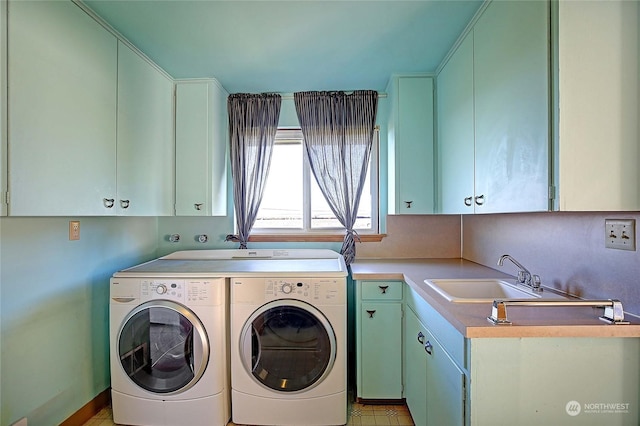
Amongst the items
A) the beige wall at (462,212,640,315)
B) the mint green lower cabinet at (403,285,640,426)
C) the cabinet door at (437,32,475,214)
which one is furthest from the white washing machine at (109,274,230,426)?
the beige wall at (462,212,640,315)

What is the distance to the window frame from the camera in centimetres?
237

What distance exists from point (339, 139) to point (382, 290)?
49.7 inches

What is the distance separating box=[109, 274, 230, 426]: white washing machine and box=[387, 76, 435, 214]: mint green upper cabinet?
4.69 feet

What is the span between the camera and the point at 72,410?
1624 mm

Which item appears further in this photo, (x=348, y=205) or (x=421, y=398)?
(x=348, y=205)

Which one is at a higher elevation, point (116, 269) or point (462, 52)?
point (462, 52)

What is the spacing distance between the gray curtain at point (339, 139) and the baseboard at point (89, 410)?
6.74ft

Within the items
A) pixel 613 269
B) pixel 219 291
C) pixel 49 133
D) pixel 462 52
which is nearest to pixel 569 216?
pixel 613 269

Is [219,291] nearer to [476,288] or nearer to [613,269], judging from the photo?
[476,288]

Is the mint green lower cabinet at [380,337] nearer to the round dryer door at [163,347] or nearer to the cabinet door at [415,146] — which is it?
the cabinet door at [415,146]

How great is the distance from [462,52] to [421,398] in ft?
6.35

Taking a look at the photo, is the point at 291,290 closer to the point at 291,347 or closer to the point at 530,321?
the point at 291,347

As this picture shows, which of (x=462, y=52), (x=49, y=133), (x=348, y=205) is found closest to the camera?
(x=49, y=133)

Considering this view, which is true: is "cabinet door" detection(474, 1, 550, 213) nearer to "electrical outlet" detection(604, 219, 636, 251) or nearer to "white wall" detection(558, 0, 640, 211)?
"white wall" detection(558, 0, 640, 211)
